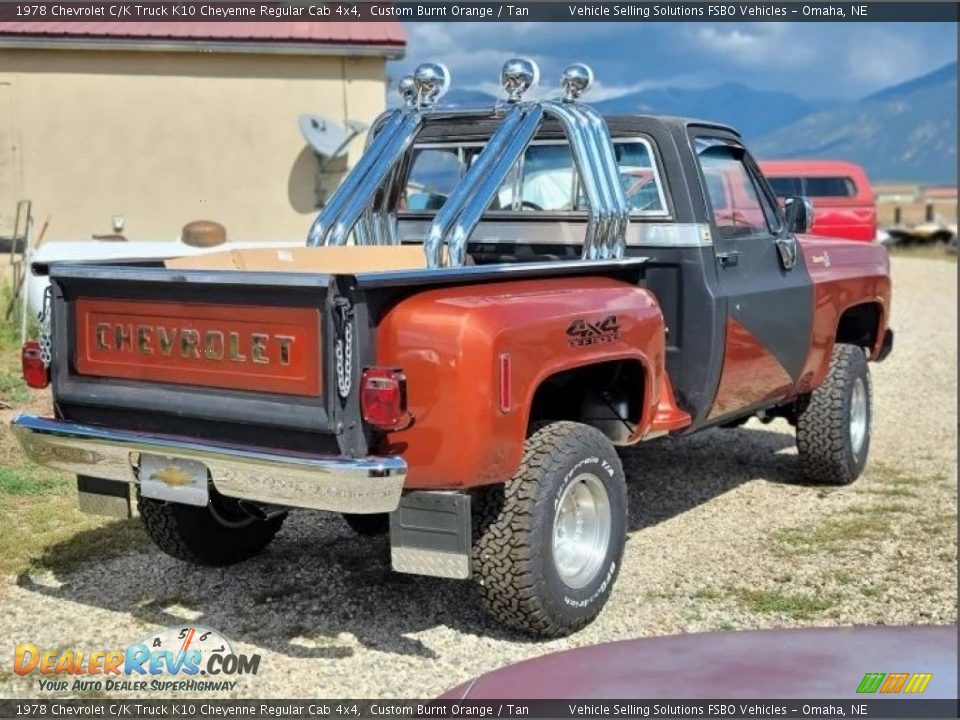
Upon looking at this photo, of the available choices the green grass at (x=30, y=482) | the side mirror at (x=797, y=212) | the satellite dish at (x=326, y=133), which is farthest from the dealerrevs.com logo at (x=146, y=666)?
the satellite dish at (x=326, y=133)

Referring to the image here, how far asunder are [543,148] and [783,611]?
8.22 ft

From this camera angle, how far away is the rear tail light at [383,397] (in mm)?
A: 3756

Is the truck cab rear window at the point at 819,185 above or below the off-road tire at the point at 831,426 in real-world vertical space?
above

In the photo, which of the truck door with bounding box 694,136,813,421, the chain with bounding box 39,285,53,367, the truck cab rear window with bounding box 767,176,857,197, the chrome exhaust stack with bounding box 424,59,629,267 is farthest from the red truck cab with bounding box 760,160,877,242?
the chain with bounding box 39,285,53,367

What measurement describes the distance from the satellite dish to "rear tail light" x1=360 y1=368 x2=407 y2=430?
9.43 meters

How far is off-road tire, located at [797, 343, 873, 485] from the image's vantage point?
668 centimetres

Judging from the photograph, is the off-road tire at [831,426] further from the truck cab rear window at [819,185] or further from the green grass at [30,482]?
the truck cab rear window at [819,185]

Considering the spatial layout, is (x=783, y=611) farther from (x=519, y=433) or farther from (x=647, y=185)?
(x=647, y=185)

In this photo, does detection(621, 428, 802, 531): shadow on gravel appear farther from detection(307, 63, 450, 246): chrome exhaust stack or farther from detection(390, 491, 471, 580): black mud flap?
detection(390, 491, 471, 580): black mud flap

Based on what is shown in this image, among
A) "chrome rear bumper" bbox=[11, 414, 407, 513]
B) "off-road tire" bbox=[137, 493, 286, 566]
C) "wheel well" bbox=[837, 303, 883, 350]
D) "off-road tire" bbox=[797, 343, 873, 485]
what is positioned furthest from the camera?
"wheel well" bbox=[837, 303, 883, 350]

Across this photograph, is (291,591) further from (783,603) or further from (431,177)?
(431,177)

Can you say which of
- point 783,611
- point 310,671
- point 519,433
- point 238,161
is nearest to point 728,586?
point 783,611

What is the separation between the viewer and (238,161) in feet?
44.0

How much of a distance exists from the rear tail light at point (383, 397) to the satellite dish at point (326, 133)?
371 inches
